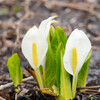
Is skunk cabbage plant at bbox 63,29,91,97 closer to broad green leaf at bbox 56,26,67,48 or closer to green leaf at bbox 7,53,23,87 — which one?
broad green leaf at bbox 56,26,67,48

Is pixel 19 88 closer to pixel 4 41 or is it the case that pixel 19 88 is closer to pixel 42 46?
pixel 42 46

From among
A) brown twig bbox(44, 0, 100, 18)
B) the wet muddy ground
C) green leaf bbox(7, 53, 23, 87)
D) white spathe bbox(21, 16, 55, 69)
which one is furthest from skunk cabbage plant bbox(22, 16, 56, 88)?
brown twig bbox(44, 0, 100, 18)

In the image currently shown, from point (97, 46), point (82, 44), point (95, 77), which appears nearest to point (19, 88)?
point (82, 44)

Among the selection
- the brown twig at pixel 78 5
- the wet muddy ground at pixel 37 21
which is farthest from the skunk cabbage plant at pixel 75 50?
the brown twig at pixel 78 5

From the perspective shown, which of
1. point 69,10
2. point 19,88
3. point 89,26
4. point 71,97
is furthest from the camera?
point 69,10

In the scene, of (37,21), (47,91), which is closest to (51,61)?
(47,91)

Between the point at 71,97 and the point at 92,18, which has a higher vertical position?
the point at 92,18

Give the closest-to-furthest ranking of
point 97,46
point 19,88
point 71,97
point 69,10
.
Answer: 1. point 71,97
2. point 19,88
3. point 97,46
4. point 69,10
